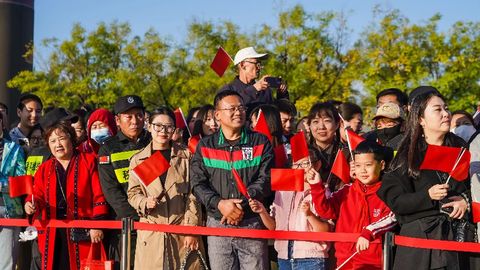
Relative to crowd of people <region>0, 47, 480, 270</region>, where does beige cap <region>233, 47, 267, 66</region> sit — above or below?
above

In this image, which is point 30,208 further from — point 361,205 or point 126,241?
point 361,205

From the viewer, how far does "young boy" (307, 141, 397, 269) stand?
6477mm

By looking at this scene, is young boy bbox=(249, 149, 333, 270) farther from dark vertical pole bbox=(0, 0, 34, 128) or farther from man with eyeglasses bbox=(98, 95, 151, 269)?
dark vertical pole bbox=(0, 0, 34, 128)

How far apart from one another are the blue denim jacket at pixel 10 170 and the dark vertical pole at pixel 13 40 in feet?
92.6

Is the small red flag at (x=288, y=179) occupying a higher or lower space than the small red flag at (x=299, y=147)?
lower

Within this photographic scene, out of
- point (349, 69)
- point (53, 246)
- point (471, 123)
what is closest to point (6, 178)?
point (53, 246)

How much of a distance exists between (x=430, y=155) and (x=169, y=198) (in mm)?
2754

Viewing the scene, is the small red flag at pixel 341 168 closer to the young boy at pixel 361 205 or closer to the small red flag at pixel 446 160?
the young boy at pixel 361 205

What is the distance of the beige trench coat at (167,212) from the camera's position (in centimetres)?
738

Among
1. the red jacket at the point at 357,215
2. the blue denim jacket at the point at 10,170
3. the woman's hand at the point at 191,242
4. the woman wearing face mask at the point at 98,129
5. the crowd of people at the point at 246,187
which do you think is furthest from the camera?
the woman wearing face mask at the point at 98,129

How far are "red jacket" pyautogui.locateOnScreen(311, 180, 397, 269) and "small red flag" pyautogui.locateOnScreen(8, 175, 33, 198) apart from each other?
2854mm

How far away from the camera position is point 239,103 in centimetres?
719

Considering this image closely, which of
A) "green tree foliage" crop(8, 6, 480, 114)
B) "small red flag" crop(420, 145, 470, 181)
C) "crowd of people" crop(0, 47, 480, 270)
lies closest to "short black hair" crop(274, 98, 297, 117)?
"crowd of people" crop(0, 47, 480, 270)

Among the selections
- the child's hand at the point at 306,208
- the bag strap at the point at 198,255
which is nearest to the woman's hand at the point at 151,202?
the bag strap at the point at 198,255
